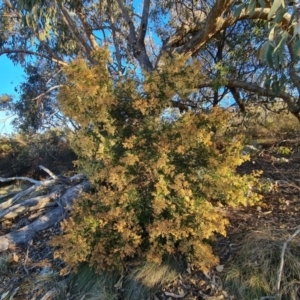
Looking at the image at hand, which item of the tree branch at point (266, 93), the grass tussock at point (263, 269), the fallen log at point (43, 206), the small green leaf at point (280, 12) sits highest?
the tree branch at point (266, 93)

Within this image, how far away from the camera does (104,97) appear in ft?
10.9

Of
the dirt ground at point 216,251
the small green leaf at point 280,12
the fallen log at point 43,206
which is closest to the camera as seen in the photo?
the small green leaf at point 280,12

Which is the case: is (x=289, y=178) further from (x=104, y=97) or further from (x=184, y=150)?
(x=104, y=97)

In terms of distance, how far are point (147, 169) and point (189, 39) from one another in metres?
5.24

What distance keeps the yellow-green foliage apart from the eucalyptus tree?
27.3 inches

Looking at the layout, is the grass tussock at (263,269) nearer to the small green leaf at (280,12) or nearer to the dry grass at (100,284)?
the dry grass at (100,284)

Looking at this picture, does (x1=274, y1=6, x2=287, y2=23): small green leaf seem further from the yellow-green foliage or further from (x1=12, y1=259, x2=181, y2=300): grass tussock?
(x1=12, y1=259, x2=181, y2=300): grass tussock

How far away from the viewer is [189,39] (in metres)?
7.59

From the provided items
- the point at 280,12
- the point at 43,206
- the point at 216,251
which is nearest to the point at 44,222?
the point at 43,206

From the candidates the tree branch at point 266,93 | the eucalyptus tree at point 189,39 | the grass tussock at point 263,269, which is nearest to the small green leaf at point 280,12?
the eucalyptus tree at point 189,39

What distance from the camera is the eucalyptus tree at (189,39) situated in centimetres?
543

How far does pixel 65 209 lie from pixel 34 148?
6181mm

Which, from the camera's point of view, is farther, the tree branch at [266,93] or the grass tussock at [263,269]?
the tree branch at [266,93]

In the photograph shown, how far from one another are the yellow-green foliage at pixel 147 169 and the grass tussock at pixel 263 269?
309 millimetres
